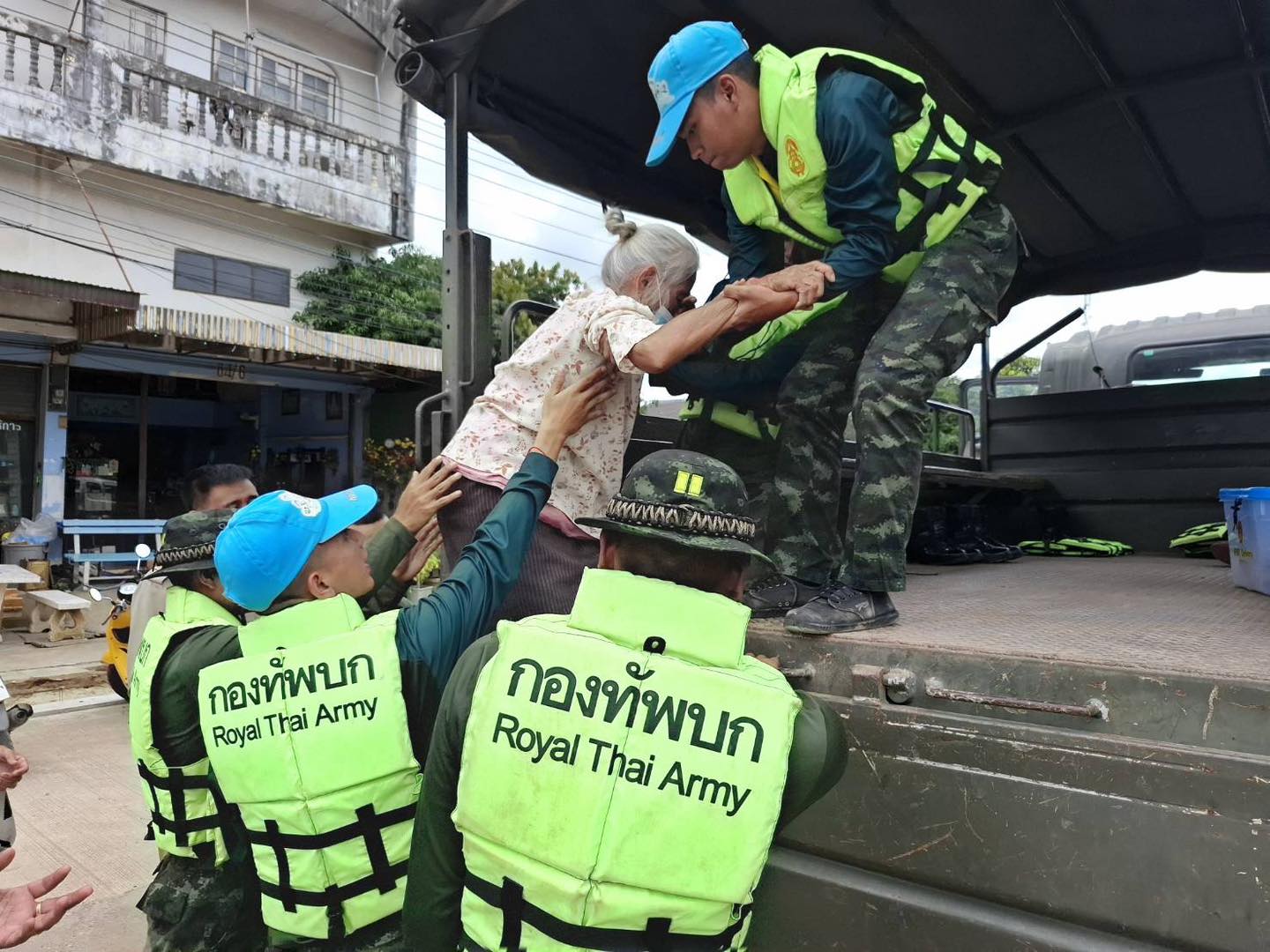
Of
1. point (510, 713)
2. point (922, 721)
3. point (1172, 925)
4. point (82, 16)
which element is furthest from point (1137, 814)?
point (82, 16)

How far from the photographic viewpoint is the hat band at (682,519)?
1181 millimetres

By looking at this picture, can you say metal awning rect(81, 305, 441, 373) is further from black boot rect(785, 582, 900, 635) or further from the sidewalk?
black boot rect(785, 582, 900, 635)

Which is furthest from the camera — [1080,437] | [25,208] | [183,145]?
[183,145]

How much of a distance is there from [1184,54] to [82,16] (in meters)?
12.2

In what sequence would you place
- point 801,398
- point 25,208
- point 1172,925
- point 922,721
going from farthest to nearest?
point 25,208 → point 801,398 → point 922,721 → point 1172,925

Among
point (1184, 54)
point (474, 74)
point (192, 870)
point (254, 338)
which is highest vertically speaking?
point (254, 338)

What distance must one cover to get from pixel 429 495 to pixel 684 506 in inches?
39.4

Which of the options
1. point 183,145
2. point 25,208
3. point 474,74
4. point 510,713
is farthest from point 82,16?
point 510,713

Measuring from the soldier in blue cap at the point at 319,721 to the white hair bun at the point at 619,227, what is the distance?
1.04 m

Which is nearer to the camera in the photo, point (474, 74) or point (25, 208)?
point (474, 74)

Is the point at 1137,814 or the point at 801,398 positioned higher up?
the point at 801,398

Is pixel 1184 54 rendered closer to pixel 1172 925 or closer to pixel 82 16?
pixel 1172 925

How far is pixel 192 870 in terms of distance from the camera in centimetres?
178

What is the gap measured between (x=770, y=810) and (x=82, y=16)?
43.2 feet
